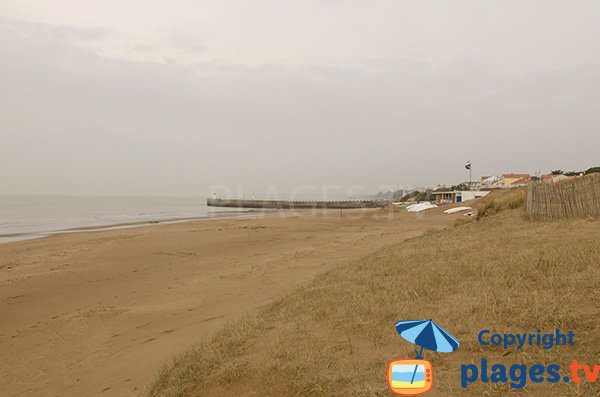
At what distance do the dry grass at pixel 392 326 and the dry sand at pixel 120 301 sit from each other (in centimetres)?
117

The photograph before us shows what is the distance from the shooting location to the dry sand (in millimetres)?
5199

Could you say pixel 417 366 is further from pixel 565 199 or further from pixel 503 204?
pixel 503 204

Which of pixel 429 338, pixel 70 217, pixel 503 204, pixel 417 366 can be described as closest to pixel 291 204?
pixel 70 217

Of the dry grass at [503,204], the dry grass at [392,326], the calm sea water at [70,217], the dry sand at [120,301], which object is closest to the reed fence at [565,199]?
the dry grass at [503,204]

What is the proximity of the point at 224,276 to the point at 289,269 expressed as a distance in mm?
1901

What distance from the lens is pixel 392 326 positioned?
13.4 ft

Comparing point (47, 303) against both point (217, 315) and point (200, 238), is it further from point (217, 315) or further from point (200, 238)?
point (200, 238)

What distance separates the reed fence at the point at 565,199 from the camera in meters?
10.6

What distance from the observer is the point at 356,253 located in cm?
1391

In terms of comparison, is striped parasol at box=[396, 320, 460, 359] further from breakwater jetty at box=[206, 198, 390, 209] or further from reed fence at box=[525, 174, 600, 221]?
breakwater jetty at box=[206, 198, 390, 209]

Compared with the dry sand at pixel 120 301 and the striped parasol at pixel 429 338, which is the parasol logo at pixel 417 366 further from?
the dry sand at pixel 120 301

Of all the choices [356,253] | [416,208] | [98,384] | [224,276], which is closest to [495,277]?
[98,384]

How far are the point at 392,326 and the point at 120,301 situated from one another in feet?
23.1

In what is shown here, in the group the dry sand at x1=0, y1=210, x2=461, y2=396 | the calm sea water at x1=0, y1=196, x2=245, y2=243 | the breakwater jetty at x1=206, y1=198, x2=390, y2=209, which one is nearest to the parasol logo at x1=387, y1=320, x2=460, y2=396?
the dry sand at x1=0, y1=210, x2=461, y2=396
